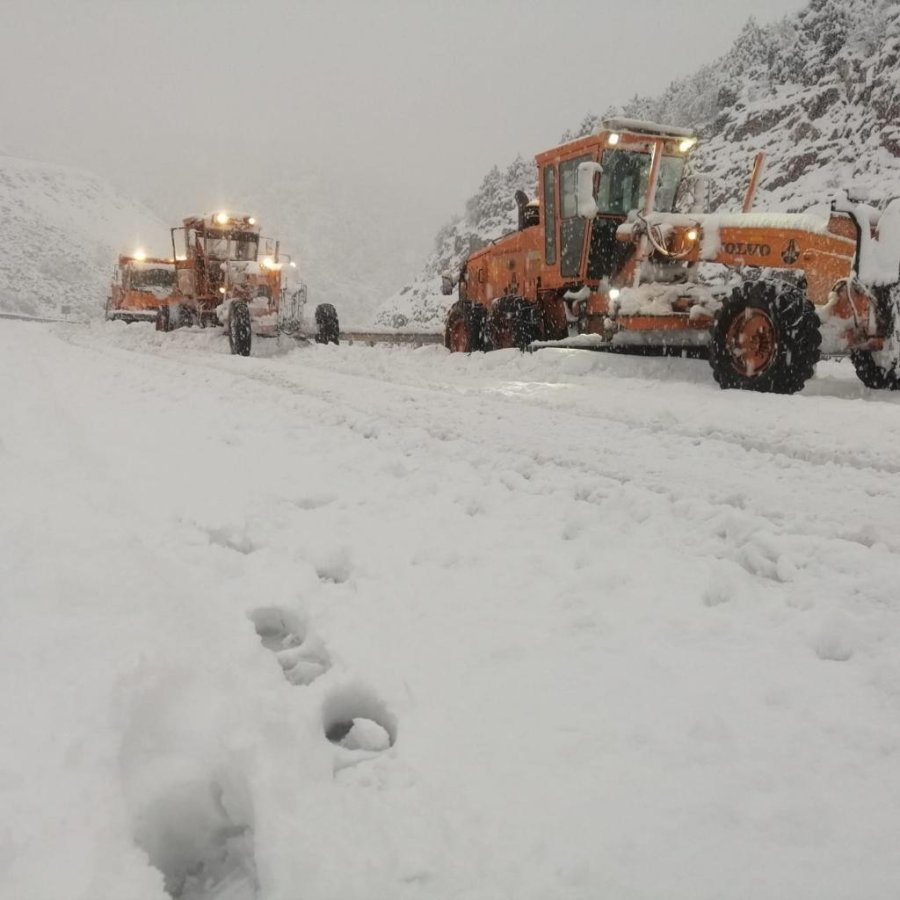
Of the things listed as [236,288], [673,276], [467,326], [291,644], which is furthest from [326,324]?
[291,644]

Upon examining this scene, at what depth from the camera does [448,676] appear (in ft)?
5.82

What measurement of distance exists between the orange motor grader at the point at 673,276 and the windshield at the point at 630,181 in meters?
0.02

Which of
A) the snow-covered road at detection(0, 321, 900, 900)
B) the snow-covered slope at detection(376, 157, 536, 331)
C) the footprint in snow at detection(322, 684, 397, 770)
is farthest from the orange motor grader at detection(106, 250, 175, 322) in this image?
the footprint in snow at detection(322, 684, 397, 770)

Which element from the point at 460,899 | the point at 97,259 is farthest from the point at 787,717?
the point at 97,259

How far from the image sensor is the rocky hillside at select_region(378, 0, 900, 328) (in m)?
16.6

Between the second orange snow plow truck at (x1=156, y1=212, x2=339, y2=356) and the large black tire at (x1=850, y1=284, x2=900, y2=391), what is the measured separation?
8.74m

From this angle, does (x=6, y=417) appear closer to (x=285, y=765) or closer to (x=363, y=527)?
(x=363, y=527)

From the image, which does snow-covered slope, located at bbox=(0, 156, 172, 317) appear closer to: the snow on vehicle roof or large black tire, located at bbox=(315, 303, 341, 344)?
large black tire, located at bbox=(315, 303, 341, 344)

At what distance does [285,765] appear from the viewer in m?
1.42

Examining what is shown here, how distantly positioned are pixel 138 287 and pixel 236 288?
7634mm

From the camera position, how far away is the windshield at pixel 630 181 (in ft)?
29.8

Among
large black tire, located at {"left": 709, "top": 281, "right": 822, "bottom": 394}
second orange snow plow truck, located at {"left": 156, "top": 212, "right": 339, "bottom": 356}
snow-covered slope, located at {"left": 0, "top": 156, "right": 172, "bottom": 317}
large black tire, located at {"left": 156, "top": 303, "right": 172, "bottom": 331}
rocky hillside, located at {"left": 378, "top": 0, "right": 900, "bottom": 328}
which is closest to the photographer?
large black tire, located at {"left": 709, "top": 281, "right": 822, "bottom": 394}

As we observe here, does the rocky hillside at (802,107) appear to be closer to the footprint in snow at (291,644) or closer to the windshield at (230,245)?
the windshield at (230,245)

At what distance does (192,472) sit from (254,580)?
52.9 inches
